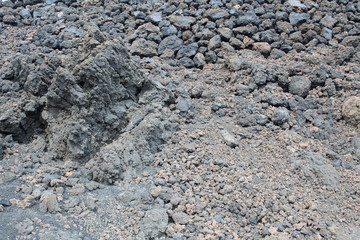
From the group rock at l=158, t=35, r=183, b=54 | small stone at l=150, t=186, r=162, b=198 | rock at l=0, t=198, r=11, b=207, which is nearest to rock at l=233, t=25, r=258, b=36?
rock at l=158, t=35, r=183, b=54

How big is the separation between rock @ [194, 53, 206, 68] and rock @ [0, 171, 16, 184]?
9.25ft

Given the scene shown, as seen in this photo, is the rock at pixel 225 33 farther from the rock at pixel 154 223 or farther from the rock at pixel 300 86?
the rock at pixel 154 223

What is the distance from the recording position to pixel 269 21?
6.16 meters

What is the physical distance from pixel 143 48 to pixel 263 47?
5.40ft

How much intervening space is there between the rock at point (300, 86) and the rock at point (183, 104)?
1335 mm

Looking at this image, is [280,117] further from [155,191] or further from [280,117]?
[155,191]

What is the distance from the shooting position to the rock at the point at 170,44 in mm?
5832

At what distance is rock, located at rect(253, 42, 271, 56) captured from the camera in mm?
5801

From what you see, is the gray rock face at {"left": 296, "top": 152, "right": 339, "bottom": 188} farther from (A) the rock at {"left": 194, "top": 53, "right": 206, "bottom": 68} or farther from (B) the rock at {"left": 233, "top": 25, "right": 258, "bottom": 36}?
(B) the rock at {"left": 233, "top": 25, "right": 258, "bottom": 36}

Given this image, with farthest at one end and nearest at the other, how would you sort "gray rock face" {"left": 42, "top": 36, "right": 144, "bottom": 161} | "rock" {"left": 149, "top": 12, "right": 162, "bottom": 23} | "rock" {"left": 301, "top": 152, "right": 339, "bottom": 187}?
"rock" {"left": 149, "top": 12, "right": 162, "bottom": 23} < "rock" {"left": 301, "top": 152, "right": 339, "bottom": 187} < "gray rock face" {"left": 42, "top": 36, "right": 144, "bottom": 161}

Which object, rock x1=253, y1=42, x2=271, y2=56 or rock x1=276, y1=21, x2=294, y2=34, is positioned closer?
rock x1=253, y1=42, x2=271, y2=56

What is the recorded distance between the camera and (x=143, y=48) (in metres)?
5.72

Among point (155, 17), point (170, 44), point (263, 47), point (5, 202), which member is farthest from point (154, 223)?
point (155, 17)

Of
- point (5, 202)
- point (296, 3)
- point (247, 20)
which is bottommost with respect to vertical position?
point (5, 202)
